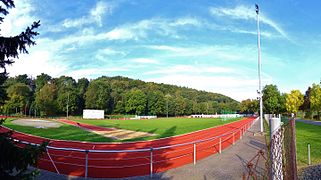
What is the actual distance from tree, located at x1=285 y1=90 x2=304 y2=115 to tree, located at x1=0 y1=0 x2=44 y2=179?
9151cm

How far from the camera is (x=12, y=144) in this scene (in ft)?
14.9

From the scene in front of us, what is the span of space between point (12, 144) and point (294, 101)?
9249 centimetres

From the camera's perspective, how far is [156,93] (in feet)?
400

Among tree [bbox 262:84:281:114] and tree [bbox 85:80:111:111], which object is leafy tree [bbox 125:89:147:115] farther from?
tree [bbox 262:84:281:114]

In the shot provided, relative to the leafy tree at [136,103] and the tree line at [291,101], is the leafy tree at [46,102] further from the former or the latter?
the tree line at [291,101]

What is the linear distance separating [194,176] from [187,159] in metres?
4.61

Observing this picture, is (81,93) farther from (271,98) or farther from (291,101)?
(291,101)

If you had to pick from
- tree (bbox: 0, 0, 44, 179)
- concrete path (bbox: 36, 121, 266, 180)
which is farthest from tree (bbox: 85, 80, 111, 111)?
tree (bbox: 0, 0, 44, 179)

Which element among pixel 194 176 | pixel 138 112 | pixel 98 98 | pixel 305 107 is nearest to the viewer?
pixel 194 176

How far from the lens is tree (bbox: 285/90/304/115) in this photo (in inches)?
3396

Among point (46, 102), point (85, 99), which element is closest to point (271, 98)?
point (85, 99)

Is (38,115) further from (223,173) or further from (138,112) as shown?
(223,173)

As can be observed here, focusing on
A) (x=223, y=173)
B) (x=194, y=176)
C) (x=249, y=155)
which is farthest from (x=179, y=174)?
(x=249, y=155)

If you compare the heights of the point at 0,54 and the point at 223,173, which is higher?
the point at 0,54
